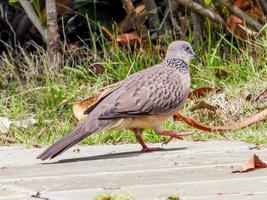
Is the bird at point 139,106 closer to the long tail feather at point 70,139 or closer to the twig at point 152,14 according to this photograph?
the long tail feather at point 70,139

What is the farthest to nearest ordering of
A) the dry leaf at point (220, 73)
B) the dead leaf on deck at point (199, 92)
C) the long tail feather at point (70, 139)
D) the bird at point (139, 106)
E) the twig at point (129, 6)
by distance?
the twig at point (129, 6)
the dry leaf at point (220, 73)
the dead leaf on deck at point (199, 92)
the bird at point (139, 106)
the long tail feather at point (70, 139)

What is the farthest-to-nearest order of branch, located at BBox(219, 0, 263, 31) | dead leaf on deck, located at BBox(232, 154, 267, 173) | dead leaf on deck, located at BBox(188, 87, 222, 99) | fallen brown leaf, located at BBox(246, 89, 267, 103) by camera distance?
1. branch, located at BBox(219, 0, 263, 31)
2. dead leaf on deck, located at BBox(188, 87, 222, 99)
3. fallen brown leaf, located at BBox(246, 89, 267, 103)
4. dead leaf on deck, located at BBox(232, 154, 267, 173)

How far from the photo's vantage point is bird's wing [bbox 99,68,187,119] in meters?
5.73

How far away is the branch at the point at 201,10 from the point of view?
848 centimetres

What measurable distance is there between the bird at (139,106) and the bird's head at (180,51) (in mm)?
300

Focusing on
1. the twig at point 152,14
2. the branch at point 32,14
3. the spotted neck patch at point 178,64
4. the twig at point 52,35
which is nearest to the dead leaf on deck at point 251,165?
the spotted neck patch at point 178,64

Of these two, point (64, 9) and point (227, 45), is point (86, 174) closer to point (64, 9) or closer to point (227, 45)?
point (227, 45)

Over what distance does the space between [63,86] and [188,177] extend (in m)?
3.87

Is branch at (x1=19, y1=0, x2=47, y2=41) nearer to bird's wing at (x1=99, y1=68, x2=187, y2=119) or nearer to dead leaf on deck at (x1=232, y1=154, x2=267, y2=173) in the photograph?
bird's wing at (x1=99, y1=68, x2=187, y2=119)

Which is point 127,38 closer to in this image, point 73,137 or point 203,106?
point 203,106

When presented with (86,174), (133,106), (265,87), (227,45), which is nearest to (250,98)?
(265,87)

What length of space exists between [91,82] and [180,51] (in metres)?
1.90

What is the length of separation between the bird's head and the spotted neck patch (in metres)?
0.05

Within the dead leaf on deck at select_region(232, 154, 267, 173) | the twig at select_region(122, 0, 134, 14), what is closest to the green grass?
the twig at select_region(122, 0, 134, 14)
